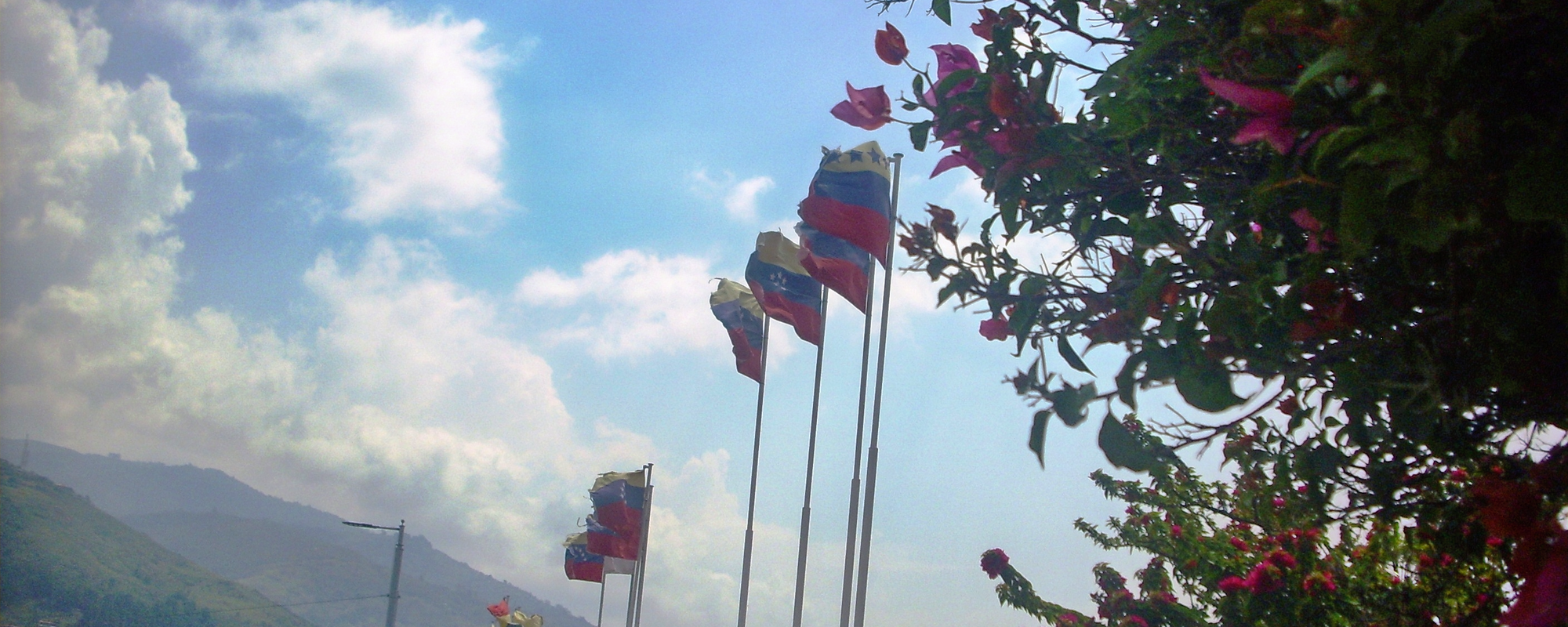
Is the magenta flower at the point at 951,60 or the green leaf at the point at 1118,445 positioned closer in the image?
the green leaf at the point at 1118,445

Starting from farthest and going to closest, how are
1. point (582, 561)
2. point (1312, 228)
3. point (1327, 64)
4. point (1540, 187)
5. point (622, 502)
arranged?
point (582, 561)
point (622, 502)
point (1312, 228)
point (1327, 64)
point (1540, 187)

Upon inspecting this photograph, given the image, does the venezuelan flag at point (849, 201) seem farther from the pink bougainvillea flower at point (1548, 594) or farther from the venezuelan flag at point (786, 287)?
the pink bougainvillea flower at point (1548, 594)

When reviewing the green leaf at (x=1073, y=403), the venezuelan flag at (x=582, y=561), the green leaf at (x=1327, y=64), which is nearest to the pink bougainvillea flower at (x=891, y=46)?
the green leaf at (x=1073, y=403)

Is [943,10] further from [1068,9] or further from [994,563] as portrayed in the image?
[994,563]

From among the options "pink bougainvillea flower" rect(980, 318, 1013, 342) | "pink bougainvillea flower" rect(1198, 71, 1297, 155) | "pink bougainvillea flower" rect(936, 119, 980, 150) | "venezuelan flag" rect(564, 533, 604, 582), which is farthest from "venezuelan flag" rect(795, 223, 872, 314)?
"venezuelan flag" rect(564, 533, 604, 582)

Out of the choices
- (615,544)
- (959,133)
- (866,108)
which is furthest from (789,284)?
(615,544)

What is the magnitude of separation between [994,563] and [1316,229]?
257 inches

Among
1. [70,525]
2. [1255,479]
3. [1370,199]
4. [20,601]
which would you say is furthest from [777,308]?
[70,525]

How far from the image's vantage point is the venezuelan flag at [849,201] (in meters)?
9.22

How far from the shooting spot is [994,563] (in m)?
→ 8.23

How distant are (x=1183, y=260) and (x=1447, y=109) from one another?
117cm

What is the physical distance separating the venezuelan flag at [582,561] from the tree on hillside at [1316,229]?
2199 cm

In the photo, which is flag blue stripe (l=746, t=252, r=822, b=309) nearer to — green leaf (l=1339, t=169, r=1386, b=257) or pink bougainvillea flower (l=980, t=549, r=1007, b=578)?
pink bougainvillea flower (l=980, t=549, r=1007, b=578)

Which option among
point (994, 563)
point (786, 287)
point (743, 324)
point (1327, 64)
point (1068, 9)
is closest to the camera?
point (1327, 64)
